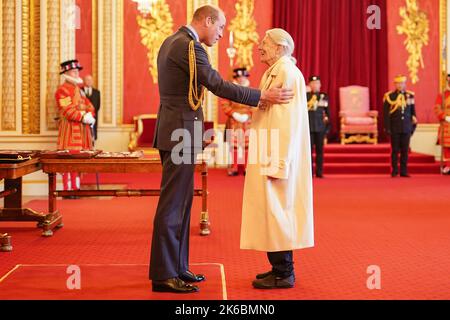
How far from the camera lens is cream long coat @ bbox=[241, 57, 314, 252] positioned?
4.20 meters

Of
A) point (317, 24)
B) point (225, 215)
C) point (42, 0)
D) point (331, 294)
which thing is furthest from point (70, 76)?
point (317, 24)

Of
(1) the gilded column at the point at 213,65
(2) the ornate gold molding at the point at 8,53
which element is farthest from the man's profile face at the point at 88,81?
(2) the ornate gold molding at the point at 8,53

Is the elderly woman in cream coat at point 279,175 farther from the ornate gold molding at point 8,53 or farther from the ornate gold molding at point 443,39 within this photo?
the ornate gold molding at point 443,39

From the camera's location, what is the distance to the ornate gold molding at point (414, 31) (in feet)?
46.3

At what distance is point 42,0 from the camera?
9.04 m

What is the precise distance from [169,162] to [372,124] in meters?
10.1

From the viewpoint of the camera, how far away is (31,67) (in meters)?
9.09

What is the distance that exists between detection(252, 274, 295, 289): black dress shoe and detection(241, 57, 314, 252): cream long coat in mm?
211

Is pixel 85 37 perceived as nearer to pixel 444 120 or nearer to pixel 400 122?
pixel 400 122

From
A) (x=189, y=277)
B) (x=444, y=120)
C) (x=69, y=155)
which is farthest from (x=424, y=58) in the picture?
(x=189, y=277)

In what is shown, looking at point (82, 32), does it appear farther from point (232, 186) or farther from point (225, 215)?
point (225, 215)

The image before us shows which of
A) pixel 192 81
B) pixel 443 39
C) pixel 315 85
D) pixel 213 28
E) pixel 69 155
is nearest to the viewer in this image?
pixel 192 81

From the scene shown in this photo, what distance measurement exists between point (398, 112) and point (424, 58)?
9.20 feet

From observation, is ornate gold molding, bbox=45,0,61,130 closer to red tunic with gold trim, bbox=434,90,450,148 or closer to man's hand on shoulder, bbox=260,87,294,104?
man's hand on shoulder, bbox=260,87,294,104
